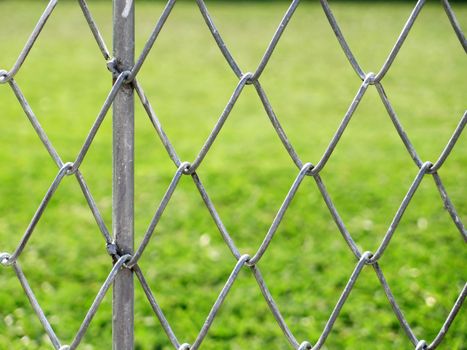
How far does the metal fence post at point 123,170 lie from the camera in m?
1.32

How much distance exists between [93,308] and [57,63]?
8.22 m

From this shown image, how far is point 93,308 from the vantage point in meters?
1.38

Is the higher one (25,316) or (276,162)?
(276,162)

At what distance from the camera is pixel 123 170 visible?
4.47 ft

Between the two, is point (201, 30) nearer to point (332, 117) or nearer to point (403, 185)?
point (332, 117)

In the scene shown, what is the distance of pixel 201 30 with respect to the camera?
1229 centimetres

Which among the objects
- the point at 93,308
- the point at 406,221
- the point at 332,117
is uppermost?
the point at 332,117

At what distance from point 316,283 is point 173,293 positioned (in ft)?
2.17

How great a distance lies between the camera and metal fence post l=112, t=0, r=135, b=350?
4.32 feet

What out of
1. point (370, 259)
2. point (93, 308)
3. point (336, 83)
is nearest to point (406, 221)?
point (370, 259)

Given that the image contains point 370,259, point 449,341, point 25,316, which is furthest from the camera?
point 25,316

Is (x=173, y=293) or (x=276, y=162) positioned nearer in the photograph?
(x=173, y=293)

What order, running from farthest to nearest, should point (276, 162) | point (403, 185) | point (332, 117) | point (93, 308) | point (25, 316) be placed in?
point (332, 117), point (276, 162), point (403, 185), point (25, 316), point (93, 308)

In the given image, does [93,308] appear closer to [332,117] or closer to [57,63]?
[332,117]
